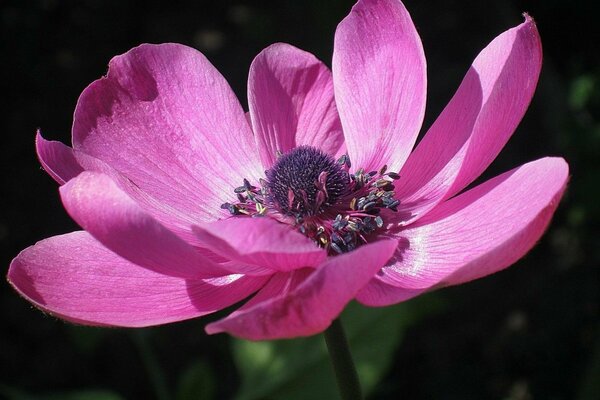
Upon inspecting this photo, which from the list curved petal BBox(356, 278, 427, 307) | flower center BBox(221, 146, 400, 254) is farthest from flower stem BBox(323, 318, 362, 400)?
flower center BBox(221, 146, 400, 254)

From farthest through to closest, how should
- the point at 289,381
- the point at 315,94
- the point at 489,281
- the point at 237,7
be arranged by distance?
the point at 237,7 → the point at 489,281 → the point at 289,381 → the point at 315,94

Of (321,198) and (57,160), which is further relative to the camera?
(321,198)

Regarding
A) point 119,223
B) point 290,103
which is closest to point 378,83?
point 290,103

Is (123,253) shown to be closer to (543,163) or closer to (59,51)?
(543,163)

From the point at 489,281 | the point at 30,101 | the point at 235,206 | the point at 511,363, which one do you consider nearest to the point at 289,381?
the point at 235,206

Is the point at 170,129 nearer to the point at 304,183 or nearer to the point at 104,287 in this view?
the point at 304,183

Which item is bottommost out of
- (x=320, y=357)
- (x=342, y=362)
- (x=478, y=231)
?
(x=320, y=357)
